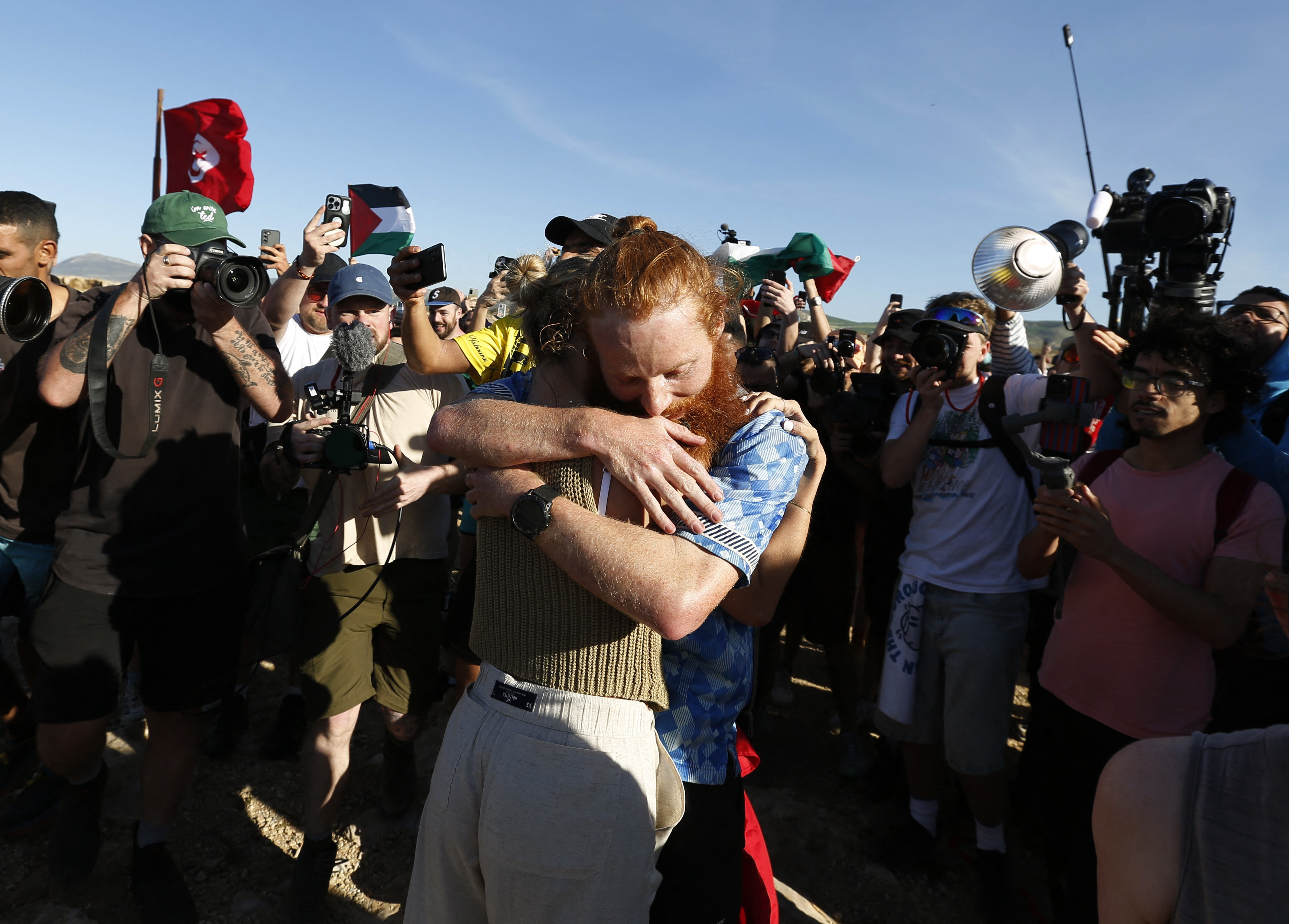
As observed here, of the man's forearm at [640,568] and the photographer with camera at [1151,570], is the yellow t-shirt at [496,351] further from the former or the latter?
the photographer with camera at [1151,570]

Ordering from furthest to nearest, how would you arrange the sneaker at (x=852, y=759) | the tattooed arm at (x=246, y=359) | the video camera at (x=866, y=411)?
the sneaker at (x=852, y=759) < the video camera at (x=866, y=411) < the tattooed arm at (x=246, y=359)

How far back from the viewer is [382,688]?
311 cm

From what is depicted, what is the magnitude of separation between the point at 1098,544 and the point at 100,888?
13.0 feet

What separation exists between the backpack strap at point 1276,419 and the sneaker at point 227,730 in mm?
4769

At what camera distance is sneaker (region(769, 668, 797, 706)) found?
461 centimetres

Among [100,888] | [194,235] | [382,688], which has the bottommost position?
[100,888]

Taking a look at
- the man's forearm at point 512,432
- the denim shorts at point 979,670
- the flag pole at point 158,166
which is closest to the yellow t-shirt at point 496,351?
the man's forearm at point 512,432

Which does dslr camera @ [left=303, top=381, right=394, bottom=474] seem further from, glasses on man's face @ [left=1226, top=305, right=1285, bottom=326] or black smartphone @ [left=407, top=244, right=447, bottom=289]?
glasses on man's face @ [left=1226, top=305, right=1285, bottom=326]

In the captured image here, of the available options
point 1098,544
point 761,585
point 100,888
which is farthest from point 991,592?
point 100,888

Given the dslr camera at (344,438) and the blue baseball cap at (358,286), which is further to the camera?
the blue baseball cap at (358,286)

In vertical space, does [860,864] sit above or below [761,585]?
below

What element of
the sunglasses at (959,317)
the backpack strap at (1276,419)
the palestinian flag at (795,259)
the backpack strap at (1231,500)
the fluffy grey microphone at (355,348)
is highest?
the palestinian flag at (795,259)

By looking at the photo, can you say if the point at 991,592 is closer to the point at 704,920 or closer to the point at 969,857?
the point at 969,857

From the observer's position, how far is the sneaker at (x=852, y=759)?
→ 150 inches
